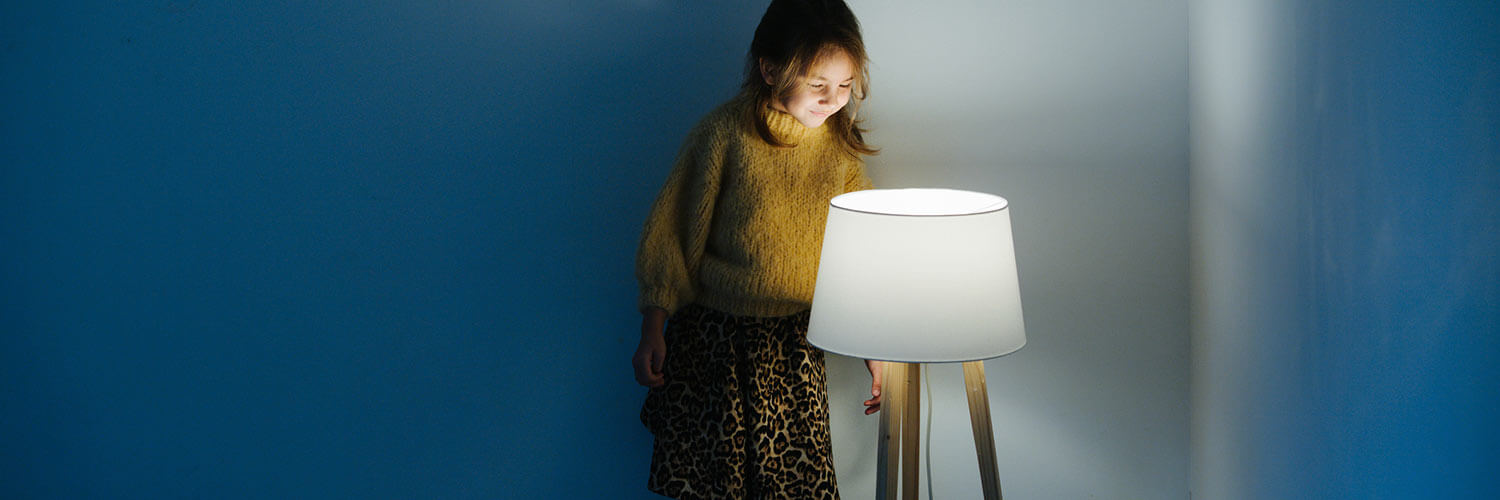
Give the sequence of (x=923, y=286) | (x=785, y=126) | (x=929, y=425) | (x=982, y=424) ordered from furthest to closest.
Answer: (x=929, y=425)
(x=785, y=126)
(x=982, y=424)
(x=923, y=286)

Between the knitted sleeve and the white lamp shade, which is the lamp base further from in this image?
the knitted sleeve

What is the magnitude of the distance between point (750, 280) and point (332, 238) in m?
0.63

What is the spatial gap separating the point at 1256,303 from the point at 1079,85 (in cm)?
74

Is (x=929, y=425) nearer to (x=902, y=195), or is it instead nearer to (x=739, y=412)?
(x=739, y=412)

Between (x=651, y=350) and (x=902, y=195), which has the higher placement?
(x=902, y=195)

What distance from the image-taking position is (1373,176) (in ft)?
1.94

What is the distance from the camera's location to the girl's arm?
5.38 feet

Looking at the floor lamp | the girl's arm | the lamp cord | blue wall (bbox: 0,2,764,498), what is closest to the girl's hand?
the girl's arm

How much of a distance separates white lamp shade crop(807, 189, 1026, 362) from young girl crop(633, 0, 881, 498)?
0.83 feet

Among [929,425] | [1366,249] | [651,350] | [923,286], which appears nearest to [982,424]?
[923,286]

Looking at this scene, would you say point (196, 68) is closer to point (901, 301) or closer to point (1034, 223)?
point (901, 301)

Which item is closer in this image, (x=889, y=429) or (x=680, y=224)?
(x=889, y=429)

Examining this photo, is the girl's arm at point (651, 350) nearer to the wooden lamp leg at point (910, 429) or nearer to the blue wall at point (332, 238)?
the blue wall at point (332, 238)

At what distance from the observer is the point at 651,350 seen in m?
1.66
